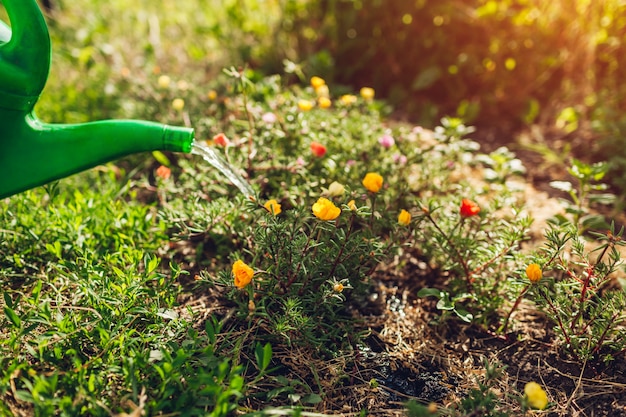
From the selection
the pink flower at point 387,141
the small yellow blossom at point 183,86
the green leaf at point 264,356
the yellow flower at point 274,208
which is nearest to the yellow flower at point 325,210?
the yellow flower at point 274,208

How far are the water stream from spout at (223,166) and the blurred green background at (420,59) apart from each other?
2.88ft

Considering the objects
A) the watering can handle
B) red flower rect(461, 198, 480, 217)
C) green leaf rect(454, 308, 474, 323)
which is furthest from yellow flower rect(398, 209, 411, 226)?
the watering can handle

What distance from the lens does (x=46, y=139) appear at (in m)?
1.52

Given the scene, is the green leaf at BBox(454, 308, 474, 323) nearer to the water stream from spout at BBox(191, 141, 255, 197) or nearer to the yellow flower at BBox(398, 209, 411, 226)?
the yellow flower at BBox(398, 209, 411, 226)

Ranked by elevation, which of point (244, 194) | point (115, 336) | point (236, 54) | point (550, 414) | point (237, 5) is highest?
point (237, 5)

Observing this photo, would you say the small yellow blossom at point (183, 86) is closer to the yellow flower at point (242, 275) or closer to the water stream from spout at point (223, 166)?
the water stream from spout at point (223, 166)

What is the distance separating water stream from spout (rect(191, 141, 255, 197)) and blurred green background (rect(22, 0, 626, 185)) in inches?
A: 34.6

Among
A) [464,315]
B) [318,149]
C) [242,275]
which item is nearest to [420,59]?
[318,149]

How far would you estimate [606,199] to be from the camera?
6.26ft

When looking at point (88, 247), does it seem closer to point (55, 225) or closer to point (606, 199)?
point (55, 225)

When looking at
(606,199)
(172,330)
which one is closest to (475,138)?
(606,199)

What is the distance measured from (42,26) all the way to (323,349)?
1.18 metres

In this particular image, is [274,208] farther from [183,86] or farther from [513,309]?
[183,86]

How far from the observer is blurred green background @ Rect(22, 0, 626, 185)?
2750 millimetres
